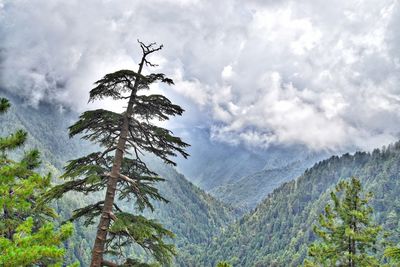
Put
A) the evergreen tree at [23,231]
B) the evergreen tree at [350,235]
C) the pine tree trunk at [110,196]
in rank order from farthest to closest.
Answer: the evergreen tree at [350,235]
the pine tree trunk at [110,196]
the evergreen tree at [23,231]

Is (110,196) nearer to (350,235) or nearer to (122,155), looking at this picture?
(122,155)

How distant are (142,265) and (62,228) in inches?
115

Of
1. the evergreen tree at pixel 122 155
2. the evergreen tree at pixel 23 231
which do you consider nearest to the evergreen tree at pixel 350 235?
the evergreen tree at pixel 122 155

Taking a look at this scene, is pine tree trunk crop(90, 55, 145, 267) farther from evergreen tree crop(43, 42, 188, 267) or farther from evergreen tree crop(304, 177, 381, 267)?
evergreen tree crop(304, 177, 381, 267)

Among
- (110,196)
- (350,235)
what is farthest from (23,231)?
(350,235)

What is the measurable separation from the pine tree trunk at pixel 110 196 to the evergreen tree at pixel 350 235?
18.1 meters

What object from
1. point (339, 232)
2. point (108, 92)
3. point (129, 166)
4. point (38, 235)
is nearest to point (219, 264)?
point (129, 166)

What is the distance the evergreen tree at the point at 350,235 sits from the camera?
2284 centimetres

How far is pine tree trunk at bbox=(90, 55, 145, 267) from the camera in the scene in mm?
9773

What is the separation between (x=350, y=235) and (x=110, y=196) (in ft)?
61.5

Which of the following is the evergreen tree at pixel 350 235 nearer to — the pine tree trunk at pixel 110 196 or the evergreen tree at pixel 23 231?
the pine tree trunk at pixel 110 196

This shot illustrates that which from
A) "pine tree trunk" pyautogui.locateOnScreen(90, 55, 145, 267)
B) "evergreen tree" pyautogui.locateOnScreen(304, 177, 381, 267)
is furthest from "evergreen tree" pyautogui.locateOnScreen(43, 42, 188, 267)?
"evergreen tree" pyautogui.locateOnScreen(304, 177, 381, 267)

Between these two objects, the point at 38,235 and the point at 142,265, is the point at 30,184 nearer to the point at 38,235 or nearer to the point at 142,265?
the point at 38,235

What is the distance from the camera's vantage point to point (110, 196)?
399 inches
